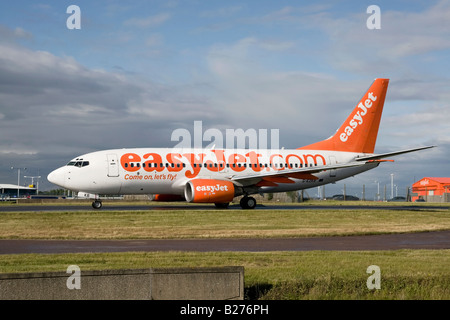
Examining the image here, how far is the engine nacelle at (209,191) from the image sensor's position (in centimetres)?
3603

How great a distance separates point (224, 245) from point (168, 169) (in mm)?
19114

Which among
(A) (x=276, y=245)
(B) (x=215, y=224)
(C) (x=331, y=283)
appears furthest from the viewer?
(B) (x=215, y=224)

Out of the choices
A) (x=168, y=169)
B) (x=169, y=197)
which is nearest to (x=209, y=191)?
(x=168, y=169)

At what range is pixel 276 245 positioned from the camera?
64.7 feet

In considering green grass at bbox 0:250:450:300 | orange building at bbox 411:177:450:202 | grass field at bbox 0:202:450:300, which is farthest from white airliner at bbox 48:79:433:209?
orange building at bbox 411:177:450:202

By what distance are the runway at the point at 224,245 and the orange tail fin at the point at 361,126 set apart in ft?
Answer: 74.3

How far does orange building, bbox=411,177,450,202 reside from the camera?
92875 mm

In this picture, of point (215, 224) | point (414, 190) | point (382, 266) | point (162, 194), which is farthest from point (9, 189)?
point (382, 266)

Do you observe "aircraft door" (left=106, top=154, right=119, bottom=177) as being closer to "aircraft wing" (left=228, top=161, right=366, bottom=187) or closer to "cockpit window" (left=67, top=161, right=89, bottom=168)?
"cockpit window" (left=67, top=161, right=89, bottom=168)

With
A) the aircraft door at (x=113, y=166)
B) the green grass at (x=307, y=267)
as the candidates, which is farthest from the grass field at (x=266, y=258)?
the aircraft door at (x=113, y=166)

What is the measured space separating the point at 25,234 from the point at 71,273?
47.4 feet

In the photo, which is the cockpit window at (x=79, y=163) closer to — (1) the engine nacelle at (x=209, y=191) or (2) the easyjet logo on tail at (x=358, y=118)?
(1) the engine nacelle at (x=209, y=191)

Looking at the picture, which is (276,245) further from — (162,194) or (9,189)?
(9,189)
